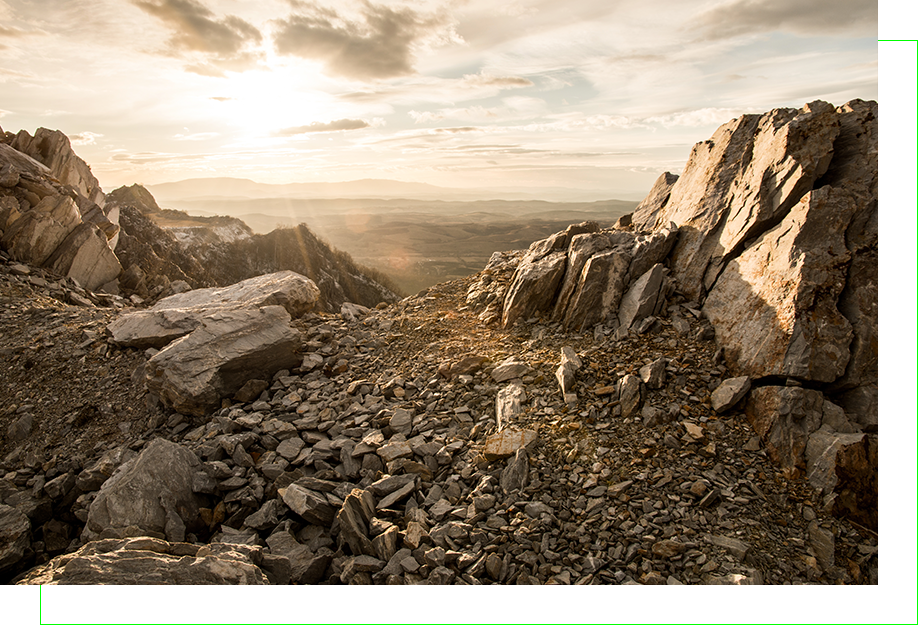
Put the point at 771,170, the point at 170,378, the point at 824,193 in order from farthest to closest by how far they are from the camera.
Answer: the point at 170,378
the point at 771,170
the point at 824,193

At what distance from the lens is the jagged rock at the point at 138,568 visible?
15.9 ft

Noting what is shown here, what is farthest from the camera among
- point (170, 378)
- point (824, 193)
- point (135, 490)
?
point (170, 378)

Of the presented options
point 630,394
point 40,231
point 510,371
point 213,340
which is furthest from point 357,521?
point 40,231

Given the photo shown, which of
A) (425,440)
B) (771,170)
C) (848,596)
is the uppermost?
(771,170)

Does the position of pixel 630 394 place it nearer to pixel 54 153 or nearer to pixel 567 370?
pixel 567 370

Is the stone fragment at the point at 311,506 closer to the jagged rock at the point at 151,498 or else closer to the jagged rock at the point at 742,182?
the jagged rock at the point at 151,498

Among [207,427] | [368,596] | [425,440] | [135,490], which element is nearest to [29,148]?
[207,427]

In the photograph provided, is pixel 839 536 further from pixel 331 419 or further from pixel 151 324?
pixel 151 324

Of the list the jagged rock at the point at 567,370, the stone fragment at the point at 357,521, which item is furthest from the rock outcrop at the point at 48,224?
the jagged rock at the point at 567,370

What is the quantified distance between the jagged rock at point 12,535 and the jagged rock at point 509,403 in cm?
802

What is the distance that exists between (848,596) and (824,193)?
6.17 meters

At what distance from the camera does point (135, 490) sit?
685 centimetres

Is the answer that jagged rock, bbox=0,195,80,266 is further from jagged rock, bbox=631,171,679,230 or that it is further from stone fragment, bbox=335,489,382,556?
jagged rock, bbox=631,171,679,230

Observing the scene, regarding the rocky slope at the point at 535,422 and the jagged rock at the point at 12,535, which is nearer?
→ the rocky slope at the point at 535,422
